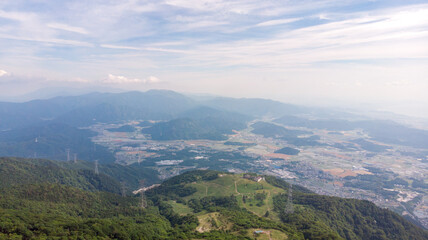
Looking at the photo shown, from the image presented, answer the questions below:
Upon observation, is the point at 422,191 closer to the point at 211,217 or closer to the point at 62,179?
the point at 211,217

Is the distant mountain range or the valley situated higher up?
the distant mountain range

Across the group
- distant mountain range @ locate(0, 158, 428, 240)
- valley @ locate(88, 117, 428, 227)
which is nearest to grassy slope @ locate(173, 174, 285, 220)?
distant mountain range @ locate(0, 158, 428, 240)

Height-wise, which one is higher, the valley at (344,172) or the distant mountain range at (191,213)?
the distant mountain range at (191,213)

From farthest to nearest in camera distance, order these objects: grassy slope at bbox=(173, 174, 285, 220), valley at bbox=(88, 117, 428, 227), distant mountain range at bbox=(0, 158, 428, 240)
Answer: valley at bbox=(88, 117, 428, 227)
grassy slope at bbox=(173, 174, 285, 220)
distant mountain range at bbox=(0, 158, 428, 240)

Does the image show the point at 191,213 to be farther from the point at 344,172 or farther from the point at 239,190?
the point at 344,172

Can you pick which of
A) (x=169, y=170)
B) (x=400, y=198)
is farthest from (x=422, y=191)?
(x=169, y=170)

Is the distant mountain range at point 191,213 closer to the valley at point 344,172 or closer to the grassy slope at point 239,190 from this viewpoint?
the grassy slope at point 239,190

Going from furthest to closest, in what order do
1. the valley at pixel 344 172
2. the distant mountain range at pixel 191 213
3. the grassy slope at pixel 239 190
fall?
the valley at pixel 344 172 < the grassy slope at pixel 239 190 < the distant mountain range at pixel 191 213

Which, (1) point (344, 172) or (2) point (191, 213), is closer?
(2) point (191, 213)

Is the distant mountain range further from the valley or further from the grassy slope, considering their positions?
the valley

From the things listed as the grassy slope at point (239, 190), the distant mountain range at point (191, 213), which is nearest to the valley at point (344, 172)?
the distant mountain range at point (191, 213)

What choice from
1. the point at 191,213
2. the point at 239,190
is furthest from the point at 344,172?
the point at 191,213
